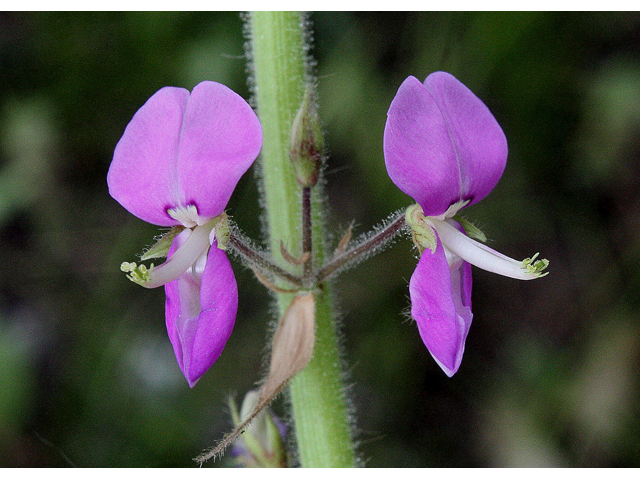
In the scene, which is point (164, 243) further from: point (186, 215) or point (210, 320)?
point (210, 320)

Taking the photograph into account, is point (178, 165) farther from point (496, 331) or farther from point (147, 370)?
point (496, 331)

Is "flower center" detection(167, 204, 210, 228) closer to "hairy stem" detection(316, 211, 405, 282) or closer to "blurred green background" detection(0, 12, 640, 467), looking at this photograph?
"hairy stem" detection(316, 211, 405, 282)

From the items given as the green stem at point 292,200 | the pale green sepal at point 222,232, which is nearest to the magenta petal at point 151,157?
the pale green sepal at point 222,232

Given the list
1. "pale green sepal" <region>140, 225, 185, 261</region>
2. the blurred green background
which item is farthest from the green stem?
the blurred green background

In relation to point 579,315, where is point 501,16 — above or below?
above

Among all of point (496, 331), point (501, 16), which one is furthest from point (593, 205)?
point (501, 16)

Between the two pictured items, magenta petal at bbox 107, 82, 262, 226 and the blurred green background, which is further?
the blurred green background

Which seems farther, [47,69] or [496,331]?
[496,331]

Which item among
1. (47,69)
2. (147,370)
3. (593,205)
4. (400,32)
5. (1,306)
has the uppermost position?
(400,32)

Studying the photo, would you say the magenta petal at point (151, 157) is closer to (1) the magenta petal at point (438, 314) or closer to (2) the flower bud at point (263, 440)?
(1) the magenta petal at point (438, 314)
